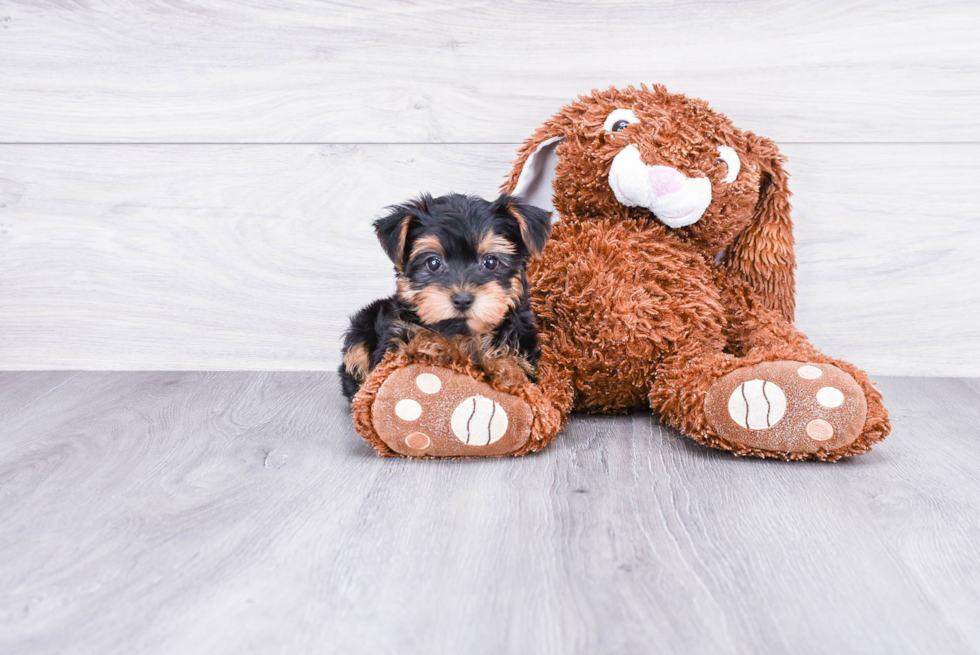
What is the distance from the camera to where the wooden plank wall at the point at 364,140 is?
230 centimetres

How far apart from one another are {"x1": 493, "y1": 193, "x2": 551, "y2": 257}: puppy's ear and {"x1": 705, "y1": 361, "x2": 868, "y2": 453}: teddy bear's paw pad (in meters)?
0.49

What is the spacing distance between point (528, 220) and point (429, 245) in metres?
0.21

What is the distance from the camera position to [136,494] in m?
1.49

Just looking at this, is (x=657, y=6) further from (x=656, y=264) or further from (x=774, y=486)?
(x=774, y=486)

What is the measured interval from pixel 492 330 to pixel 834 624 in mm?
854

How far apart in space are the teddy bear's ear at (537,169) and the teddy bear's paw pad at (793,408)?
0.72 metres

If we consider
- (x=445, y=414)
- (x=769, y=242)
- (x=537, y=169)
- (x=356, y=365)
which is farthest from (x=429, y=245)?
(x=769, y=242)

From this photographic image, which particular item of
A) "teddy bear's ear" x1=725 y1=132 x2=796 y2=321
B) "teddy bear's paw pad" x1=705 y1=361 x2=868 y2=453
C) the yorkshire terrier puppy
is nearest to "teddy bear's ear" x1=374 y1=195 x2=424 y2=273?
the yorkshire terrier puppy

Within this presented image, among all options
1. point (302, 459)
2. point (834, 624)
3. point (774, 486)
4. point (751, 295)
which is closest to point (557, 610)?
point (834, 624)

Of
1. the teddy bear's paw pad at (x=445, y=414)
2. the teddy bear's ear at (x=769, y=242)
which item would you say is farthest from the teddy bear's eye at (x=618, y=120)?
the teddy bear's paw pad at (x=445, y=414)

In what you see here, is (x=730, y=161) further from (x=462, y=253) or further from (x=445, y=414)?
(x=445, y=414)

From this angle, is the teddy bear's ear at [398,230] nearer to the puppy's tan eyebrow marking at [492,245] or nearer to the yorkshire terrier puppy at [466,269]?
the yorkshire terrier puppy at [466,269]

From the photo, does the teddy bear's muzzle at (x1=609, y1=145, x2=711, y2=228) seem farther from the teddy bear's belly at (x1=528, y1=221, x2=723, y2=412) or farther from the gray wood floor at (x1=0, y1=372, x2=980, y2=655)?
the gray wood floor at (x1=0, y1=372, x2=980, y2=655)

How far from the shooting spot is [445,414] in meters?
1.60
